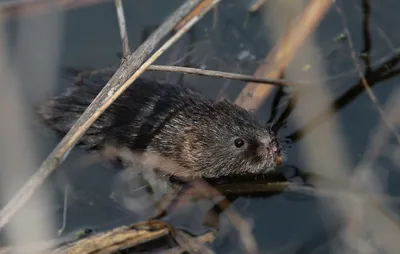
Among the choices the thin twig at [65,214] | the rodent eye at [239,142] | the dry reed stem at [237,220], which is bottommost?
the dry reed stem at [237,220]

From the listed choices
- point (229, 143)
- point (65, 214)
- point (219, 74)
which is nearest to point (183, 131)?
point (229, 143)

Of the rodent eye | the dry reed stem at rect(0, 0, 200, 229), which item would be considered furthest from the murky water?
the dry reed stem at rect(0, 0, 200, 229)

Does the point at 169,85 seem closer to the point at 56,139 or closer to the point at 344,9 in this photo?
the point at 56,139

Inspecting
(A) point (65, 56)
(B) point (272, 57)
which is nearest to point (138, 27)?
(A) point (65, 56)

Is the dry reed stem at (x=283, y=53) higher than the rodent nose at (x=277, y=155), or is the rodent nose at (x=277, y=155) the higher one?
the dry reed stem at (x=283, y=53)

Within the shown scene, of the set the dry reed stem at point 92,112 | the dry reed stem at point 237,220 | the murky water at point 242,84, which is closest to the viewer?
the dry reed stem at point 92,112

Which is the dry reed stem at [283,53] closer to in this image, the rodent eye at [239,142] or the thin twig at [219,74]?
the thin twig at [219,74]

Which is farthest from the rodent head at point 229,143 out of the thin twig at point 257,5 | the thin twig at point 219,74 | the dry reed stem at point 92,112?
the thin twig at point 257,5

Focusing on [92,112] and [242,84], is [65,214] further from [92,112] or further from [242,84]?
[242,84]
